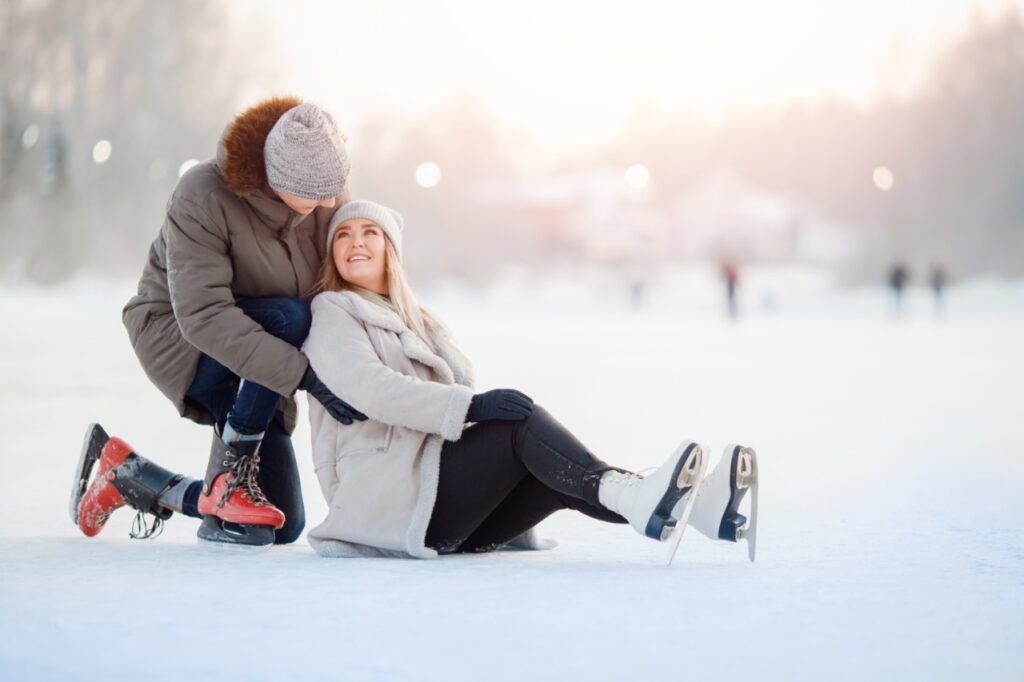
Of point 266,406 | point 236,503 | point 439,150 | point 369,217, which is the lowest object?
point 236,503

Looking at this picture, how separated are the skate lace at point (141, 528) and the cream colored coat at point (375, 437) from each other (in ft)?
2.28

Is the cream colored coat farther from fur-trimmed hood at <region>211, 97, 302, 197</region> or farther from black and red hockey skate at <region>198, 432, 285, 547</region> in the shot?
fur-trimmed hood at <region>211, 97, 302, 197</region>

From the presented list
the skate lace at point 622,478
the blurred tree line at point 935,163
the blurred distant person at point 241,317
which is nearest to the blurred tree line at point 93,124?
the blurred tree line at point 935,163

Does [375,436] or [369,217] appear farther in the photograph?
[369,217]

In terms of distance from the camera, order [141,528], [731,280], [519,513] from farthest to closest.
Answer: [731,280] < [141,528] < [519,513]

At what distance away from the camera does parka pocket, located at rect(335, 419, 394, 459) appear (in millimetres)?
2873

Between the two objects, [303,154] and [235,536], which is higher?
[303,154]

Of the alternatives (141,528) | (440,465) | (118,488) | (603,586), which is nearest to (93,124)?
(141,528)

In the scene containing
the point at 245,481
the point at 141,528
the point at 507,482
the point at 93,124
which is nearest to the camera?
the point at 507,482

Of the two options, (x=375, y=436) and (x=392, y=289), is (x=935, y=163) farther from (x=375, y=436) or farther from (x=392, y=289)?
(x=375, y=436)

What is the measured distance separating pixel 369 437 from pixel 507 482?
14.0 inches

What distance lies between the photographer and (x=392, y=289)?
10.1 ft

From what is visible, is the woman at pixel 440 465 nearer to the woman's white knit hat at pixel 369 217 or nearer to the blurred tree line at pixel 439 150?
the woman's white knit hat at pixel 369 217

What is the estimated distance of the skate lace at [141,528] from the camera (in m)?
3.33
